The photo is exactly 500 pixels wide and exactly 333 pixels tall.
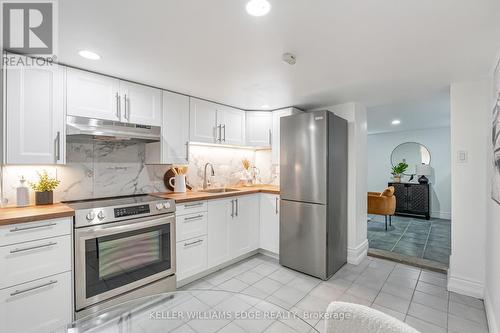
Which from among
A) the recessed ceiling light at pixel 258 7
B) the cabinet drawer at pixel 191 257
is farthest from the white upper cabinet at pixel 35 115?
the recessed ceiling light at pixel 258 7

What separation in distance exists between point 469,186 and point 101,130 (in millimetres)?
3729

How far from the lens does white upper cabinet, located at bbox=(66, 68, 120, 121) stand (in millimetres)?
2068

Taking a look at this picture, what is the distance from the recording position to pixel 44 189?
206 centimetres

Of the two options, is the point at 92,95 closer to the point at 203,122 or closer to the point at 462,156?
the point at 203,122

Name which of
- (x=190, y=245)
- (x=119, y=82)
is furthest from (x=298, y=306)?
(x=119, y=82)

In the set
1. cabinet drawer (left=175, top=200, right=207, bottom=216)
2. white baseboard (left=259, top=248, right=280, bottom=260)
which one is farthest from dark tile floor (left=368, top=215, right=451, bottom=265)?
cabinet drawer (left=175, top=200, right=207, bottom=216)

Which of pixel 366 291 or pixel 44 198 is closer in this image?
pixel 44 198

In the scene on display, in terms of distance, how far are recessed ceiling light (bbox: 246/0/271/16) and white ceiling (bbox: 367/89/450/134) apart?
8.76 ft

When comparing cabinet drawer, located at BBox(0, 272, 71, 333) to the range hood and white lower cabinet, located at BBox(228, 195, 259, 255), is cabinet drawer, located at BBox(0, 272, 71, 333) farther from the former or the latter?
white lower cabinet, located at BBox(228, 195, 259, 255)

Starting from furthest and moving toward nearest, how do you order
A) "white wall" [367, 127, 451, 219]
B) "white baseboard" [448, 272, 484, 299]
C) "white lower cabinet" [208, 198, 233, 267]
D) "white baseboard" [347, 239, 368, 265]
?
1. "white wall" [367, 127, 451, 219]
2. "white baseboard" [347, 239, 368, 265]
3. "white lower cabinet" [208, 198, 233, 267]
4. "white baseboard" [448, 272, 484, 299]

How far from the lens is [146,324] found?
5.06 ft

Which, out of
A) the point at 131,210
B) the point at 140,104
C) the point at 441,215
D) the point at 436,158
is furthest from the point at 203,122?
the point at 441,215

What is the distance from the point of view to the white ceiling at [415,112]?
129 inches

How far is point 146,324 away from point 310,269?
6.28ft
